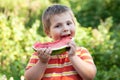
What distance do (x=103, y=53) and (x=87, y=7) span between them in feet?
17.9

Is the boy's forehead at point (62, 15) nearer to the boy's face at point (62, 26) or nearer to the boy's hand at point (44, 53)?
the boy's face at point (62, 26)

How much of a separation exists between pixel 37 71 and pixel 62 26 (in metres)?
0.41

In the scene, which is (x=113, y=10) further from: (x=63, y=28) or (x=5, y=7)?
(x=63, y=28)

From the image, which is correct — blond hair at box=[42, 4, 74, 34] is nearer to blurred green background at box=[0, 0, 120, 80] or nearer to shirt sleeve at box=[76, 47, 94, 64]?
shirt sleeve at box=[76, 47, 94, 64]

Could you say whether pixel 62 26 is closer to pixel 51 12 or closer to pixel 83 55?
pixel 51 12

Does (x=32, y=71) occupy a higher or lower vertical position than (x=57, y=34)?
lower

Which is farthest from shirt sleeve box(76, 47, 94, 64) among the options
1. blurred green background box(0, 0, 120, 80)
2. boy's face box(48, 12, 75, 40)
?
blurred green background box(0, 0, 120, 80)

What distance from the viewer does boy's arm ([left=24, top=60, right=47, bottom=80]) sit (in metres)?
3.90

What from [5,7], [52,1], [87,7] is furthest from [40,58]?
[52,1]

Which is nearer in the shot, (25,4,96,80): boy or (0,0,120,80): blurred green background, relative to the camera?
(25,4,96,80): boy

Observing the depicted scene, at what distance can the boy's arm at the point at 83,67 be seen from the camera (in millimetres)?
3857

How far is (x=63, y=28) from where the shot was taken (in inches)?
155

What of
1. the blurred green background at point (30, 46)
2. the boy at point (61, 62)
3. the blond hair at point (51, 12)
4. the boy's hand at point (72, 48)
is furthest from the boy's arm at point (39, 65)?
the blurred green background at point (30, 46)

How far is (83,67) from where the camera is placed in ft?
12.8
